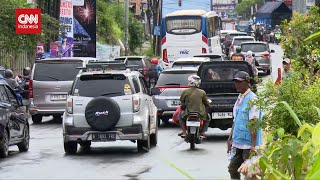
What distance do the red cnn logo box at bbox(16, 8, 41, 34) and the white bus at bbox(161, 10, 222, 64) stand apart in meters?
17.1

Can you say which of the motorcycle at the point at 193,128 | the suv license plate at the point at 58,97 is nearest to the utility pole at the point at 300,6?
the motorcycle at the point at 193,128

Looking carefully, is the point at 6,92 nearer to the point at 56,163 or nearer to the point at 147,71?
the point at 56,163

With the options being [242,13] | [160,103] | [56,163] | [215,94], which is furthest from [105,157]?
[242,13]

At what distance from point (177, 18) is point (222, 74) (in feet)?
102

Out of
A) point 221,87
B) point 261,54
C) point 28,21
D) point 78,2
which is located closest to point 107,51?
point 78,2

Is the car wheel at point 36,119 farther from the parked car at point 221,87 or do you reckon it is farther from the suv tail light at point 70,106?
the suv tail light at point 70,106

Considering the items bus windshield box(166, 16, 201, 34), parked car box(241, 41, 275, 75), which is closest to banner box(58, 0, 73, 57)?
bus windshield box(166, 16, 201, 34)

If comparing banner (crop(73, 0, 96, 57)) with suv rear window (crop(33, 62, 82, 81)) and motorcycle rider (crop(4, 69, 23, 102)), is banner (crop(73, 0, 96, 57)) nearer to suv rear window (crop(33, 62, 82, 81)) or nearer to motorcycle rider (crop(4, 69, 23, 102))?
motorcycle rider (crop(4, 69, 23, 102))

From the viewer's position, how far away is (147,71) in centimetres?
4112

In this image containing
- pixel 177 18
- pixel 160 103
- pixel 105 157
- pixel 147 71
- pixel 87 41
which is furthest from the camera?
pixel 177 18

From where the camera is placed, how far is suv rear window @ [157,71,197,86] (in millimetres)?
26578

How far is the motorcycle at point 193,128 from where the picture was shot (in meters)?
19.5

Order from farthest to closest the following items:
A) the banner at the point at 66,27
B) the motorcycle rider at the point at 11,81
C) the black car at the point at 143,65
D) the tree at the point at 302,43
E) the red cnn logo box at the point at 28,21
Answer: the banner at the point at 66,27 < the black car at the point at 143,65 < the red cnn logo box at the point at 28,21 < the motorcycle rider at the point at 11,81 < the tree at the point at 302,43

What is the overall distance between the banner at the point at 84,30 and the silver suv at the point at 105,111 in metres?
31.0
